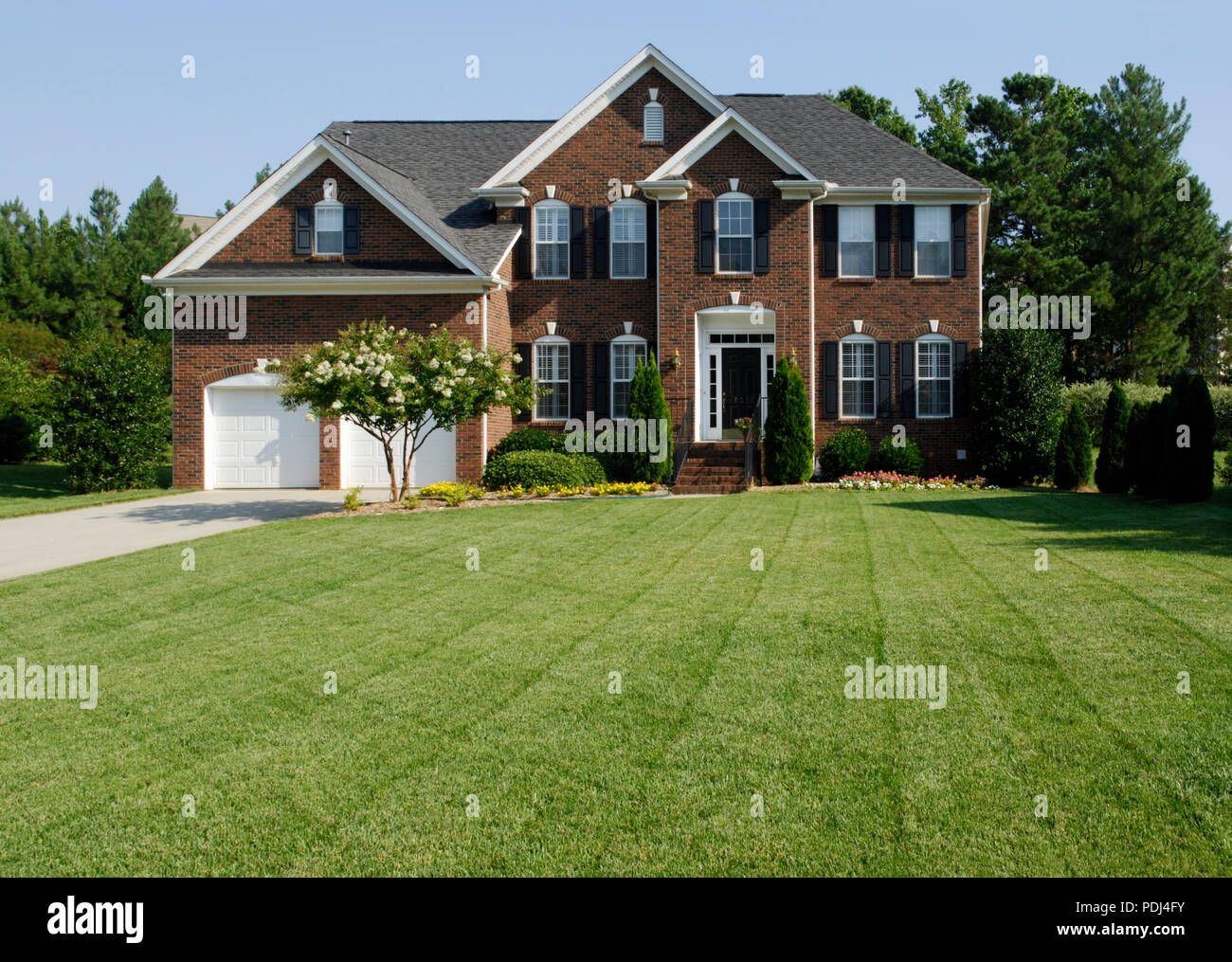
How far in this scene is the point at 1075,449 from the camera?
2011 centimetres

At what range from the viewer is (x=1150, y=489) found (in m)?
17.3

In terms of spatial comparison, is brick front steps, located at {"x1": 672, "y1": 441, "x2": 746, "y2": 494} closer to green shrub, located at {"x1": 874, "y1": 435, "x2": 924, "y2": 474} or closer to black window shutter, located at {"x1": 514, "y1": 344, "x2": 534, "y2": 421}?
green shrub, located at {"x1": 874, "y1": 435, "x2": 924, "y2": 474}

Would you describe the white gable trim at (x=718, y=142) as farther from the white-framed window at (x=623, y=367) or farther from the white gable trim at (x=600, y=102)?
the white-framed window at (x=623, y=367)

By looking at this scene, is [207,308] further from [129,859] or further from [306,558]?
[129,859]

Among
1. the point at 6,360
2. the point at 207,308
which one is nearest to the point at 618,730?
the point at 207,308

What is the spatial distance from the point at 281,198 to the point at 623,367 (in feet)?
29.1

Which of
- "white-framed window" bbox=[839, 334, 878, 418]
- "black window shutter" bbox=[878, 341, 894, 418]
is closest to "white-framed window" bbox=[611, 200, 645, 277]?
"white-framed window" bbox=[839, 334, 878, 418]

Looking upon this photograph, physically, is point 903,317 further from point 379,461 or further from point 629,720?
point 629,720

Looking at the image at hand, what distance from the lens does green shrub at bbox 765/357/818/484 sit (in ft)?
69.7

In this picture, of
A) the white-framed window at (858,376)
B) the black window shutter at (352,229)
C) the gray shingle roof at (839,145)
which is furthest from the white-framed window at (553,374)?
the gray shingle roof at (839,145)

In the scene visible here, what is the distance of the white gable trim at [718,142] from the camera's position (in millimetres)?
22594

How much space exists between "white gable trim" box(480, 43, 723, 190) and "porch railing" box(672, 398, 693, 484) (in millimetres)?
7124

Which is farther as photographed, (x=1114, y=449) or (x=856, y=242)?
(x=856, y=242)

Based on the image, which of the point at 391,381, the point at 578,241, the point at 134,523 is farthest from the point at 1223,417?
the point at 134,523
